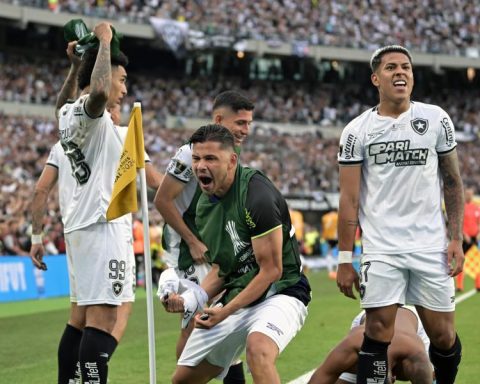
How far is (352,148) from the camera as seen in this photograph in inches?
263

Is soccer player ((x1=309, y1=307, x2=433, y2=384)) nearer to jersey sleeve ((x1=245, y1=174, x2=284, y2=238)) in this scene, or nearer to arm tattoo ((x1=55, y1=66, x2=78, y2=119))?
jersey sleeve ((x1=245, y1=174, x2=284, y2=238))

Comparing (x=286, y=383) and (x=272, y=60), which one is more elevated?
(x=272, y=60)

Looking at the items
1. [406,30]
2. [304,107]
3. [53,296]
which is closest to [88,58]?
[53,296]

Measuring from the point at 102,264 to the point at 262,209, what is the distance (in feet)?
4.31

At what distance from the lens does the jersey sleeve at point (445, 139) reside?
260 inches

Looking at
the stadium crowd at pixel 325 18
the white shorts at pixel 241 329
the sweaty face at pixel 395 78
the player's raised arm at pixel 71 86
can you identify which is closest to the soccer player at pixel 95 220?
the player's raised arm at pixel 71 86

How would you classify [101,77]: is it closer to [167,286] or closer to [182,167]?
[182,167]

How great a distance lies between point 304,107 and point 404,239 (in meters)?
48.0

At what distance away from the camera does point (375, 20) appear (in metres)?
56.2

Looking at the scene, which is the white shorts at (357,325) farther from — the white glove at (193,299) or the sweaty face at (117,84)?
the sweaty face at (117,84)


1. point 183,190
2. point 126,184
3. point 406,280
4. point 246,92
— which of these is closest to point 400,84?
point 406,280

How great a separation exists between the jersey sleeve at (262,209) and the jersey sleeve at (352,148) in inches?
35.6

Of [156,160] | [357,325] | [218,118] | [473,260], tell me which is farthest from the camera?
[156,160]

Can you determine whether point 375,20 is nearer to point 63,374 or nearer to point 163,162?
point 163,162
